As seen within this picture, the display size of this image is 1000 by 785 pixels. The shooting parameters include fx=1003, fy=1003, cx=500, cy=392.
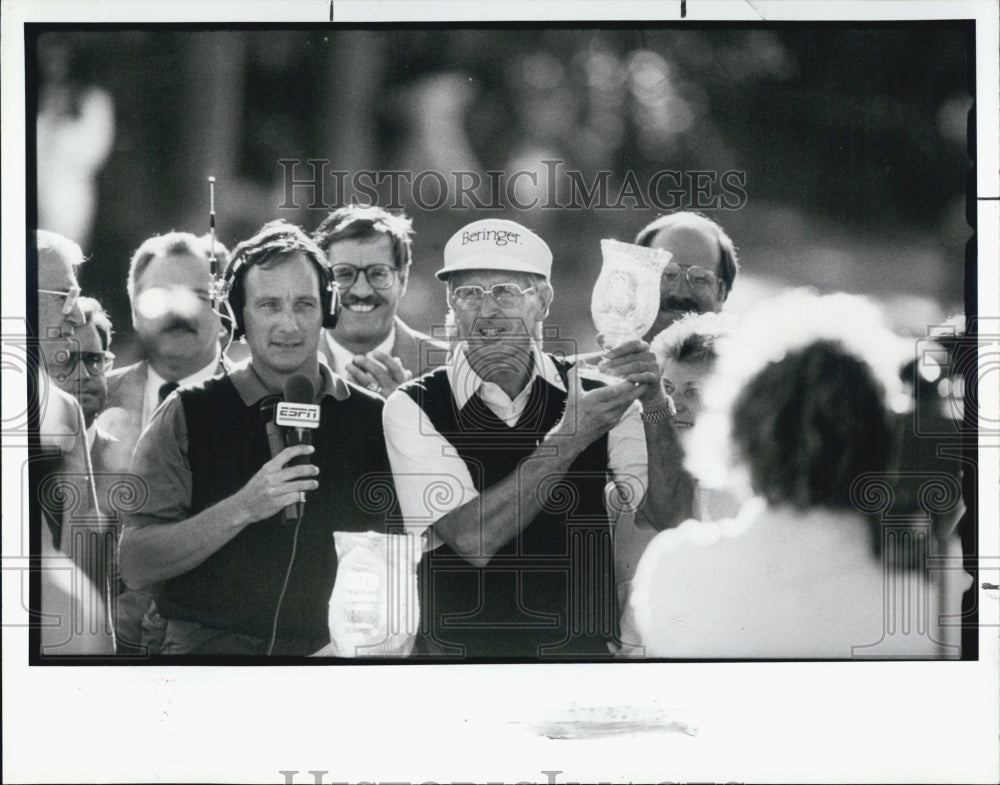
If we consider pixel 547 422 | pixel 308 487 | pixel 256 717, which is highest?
pixel 547 422

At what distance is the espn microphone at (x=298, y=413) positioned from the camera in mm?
4234

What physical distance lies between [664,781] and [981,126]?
10.2 ft

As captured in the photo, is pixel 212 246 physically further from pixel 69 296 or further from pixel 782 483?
pixel 782 483

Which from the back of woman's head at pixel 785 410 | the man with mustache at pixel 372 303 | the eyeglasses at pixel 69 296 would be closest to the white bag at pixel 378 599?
the man with mustache at pixel 372 303

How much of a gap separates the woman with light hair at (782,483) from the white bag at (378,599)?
0.94m

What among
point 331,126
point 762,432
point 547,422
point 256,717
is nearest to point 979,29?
point 762,432

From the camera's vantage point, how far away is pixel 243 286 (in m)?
4.23

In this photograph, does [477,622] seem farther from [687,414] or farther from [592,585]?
[687,414]

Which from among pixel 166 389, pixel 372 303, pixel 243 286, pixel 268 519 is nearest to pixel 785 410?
pixel 372 303

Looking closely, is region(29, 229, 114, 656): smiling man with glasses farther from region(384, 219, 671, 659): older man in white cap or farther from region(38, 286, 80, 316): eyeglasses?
region(384, 219, 671, 659): older man in white cap

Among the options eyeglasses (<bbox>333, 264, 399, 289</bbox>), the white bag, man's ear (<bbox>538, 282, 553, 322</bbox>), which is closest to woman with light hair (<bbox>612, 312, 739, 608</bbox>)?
man's ear (<bbox>538, 282, 553, 322</bbox>)

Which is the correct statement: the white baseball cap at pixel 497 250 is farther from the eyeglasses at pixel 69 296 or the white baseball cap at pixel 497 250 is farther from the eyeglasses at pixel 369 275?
the eyeglasses at pixel 69 296

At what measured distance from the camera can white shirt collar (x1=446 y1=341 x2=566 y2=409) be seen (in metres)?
4.24

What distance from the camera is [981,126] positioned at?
14.0 ft
